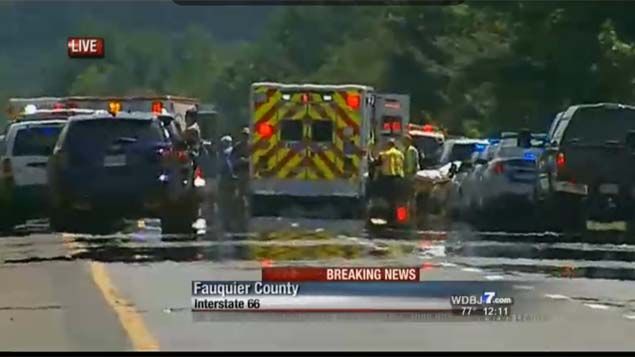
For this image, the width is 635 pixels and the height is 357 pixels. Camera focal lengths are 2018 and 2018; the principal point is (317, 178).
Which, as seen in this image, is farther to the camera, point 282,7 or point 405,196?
point 405,196

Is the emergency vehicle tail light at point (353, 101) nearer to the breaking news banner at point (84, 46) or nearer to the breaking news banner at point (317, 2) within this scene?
the breaking news banner at point (317, 2)

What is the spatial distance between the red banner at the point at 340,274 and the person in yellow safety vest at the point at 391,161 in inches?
22.4

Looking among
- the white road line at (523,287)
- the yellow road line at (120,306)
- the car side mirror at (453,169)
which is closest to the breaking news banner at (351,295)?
the white road line at (523,287)

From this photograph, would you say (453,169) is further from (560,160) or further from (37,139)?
(37,139)

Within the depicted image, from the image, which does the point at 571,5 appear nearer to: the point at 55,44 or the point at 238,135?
the point at 238,135

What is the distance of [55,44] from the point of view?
799 centimetres

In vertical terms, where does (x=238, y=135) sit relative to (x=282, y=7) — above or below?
below

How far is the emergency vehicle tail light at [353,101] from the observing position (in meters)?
8.22

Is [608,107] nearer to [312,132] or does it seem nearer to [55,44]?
[312,132]

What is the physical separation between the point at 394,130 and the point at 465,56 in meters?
0.43

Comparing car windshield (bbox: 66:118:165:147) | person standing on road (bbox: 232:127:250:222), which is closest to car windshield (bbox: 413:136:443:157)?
person standing on road (bbox: 232:127:250:222)

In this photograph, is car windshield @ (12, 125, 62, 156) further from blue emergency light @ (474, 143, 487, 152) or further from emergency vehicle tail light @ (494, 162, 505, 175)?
emergency vehicle tail light @ (494, 162, 505, 175)

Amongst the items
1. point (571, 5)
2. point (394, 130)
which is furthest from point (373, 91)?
point (571, 5)

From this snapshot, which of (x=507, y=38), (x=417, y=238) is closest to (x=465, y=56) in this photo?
(x=507, y=38)
